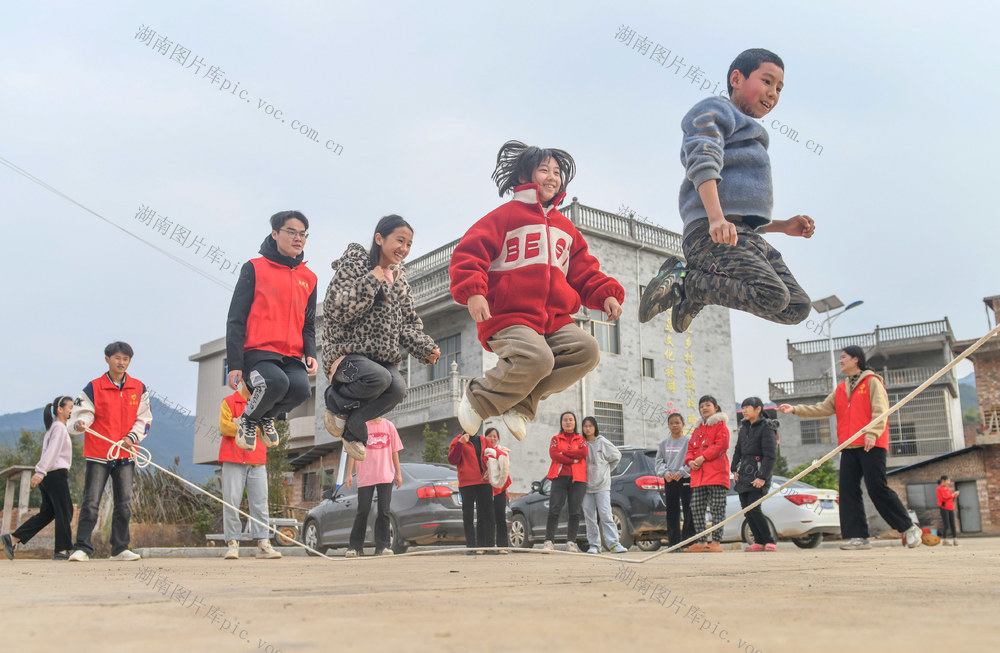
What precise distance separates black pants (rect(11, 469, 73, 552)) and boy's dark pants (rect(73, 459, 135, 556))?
725 mm

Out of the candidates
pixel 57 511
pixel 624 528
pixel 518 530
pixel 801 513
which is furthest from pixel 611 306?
pixel 518 530

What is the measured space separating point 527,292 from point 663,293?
793 mm

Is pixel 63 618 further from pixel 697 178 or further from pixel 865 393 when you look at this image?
pixel 865 393

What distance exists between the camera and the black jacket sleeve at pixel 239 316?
18.2 ft

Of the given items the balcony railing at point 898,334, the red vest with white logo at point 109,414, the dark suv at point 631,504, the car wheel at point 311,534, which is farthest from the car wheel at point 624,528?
the balcony railing at point 898,334

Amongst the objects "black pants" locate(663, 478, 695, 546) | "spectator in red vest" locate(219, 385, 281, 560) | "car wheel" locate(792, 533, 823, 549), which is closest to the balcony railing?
"car wheel" locate(792, 533, 823, 549)

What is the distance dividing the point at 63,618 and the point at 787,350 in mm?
44606

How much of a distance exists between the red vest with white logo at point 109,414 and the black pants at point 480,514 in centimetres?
330

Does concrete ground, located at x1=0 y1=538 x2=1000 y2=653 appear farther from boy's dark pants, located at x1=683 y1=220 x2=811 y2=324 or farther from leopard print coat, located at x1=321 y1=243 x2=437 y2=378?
leopard print coat, located at x1=321 y1=243 x2=437 y2=378

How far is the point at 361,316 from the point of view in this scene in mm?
5645

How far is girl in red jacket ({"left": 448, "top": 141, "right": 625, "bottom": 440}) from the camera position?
461cm

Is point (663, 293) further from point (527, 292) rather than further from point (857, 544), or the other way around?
point (857, 544)

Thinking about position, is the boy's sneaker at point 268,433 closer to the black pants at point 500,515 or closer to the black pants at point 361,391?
the black pants at point 361,391

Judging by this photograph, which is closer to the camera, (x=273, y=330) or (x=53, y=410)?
(x=273, y=330)
